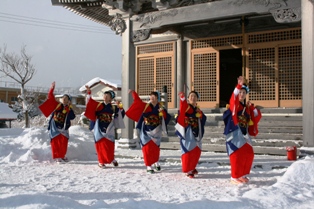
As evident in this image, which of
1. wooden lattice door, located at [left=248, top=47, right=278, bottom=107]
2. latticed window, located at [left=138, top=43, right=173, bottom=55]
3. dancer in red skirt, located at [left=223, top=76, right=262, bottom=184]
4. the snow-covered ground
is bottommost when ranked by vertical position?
the snow-covered ground

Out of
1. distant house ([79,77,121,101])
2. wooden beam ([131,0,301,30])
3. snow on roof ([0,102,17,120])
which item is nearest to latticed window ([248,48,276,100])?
wooden beam ([131,0,301,30])

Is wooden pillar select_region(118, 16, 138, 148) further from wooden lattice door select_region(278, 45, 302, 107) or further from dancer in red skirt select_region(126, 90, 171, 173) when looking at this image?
wooden lattice door select_region(278, 45, 302, 107)

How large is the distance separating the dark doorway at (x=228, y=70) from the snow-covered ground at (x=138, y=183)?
612 centimetres

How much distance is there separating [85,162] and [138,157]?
1302mm

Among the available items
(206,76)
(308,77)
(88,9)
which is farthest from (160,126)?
(88,9)

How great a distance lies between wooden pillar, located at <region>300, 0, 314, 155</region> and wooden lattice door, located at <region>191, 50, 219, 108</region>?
14.6ft

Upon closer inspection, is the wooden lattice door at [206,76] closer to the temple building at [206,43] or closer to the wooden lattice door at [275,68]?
the temple building at [206,43]

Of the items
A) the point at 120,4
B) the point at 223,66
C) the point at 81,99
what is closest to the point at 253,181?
the point at 120,4

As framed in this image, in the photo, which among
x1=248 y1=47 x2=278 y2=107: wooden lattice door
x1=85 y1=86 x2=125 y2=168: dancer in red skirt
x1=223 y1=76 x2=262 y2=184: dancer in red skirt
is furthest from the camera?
x1=248 y1=47 x2=278 y2=107: wooden lattice door

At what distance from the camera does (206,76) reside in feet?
37.7

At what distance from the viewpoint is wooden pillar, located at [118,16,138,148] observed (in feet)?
32.5

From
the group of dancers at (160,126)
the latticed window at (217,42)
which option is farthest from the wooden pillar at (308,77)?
the latticed window at (217,42)

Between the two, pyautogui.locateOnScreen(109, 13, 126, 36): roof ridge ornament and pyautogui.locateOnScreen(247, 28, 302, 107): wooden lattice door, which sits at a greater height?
pyautogui.locateOnScreen(109, 13, 126, 36): roof ridge ornament

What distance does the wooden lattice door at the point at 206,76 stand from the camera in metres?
11.3
